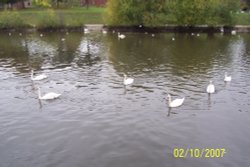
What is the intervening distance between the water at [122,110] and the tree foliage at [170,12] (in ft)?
84.9

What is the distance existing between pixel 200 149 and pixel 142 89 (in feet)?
40.6

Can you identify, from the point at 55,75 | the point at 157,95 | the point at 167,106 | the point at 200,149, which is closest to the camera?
the point at 200,149

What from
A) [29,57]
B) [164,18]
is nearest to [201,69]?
[29,57]

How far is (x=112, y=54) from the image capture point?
51.0 metres

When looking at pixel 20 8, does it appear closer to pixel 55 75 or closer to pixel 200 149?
pixel 55 75

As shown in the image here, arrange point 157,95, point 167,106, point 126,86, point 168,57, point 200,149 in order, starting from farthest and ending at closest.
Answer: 1. point 168,57
2. point 126,86
3. point 157,95
4. point 167,106
5. point 200,149

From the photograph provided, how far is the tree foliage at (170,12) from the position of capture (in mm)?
75500

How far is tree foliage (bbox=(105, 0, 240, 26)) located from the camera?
A: 75.5m

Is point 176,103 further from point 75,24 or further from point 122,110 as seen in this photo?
point 75,24

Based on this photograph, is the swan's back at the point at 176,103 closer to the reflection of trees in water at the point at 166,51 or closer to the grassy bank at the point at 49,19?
the reflection of trees in water at the point at 166,51

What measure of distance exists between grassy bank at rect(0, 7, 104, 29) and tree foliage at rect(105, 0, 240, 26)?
9834mm

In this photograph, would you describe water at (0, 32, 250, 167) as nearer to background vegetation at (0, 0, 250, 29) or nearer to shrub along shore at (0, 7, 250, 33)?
background vegetation at (0, 0, 250, 29)
